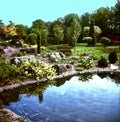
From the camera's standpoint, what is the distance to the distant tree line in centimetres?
4719

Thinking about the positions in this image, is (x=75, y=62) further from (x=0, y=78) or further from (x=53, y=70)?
(x=0, y=78)

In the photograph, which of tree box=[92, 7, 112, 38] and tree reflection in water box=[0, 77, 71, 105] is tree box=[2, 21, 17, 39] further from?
tree reflection in water box=[0, 77, 71, 105]

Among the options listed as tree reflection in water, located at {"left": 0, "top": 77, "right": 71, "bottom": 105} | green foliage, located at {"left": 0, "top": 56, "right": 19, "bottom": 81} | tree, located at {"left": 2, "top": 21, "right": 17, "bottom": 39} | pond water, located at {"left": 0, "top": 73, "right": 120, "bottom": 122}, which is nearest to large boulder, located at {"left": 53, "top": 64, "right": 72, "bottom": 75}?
pond water, located at {"left": 0, "top": 73, "right": 120, "bottom": 122}

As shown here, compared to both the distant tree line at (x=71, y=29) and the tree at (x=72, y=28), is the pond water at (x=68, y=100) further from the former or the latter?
the distant tree line at (x=71, y=29)

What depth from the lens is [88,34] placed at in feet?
179

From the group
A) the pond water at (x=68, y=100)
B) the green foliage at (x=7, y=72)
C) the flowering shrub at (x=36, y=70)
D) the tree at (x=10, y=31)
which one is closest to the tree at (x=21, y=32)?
the tree at (x=10, y=31)

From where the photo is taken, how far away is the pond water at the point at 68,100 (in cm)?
1513

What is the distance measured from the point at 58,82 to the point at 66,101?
545cm

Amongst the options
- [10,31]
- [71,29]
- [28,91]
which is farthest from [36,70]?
[10,31]

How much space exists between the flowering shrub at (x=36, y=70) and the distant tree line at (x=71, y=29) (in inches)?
713

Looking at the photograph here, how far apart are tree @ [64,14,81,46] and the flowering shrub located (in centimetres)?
2007

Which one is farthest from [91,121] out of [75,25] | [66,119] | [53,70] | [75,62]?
[75,25]

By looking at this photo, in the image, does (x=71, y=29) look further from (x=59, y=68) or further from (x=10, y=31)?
(x=59, y=68)

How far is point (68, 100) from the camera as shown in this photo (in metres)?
18.2
